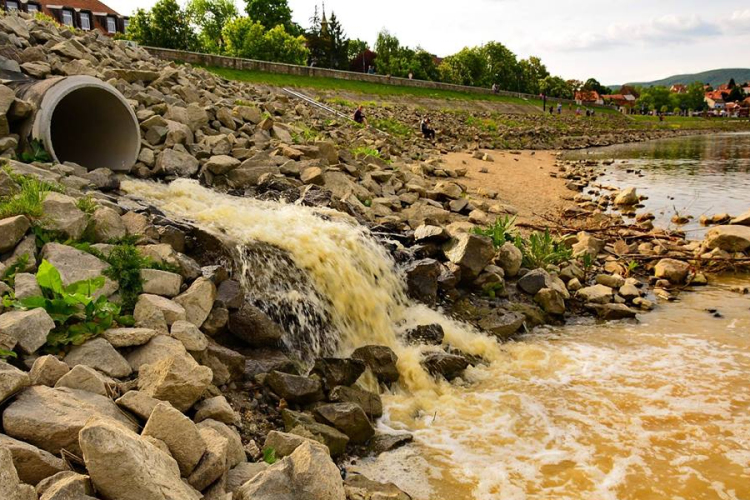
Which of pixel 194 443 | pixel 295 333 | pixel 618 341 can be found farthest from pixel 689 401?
pixel 194 443

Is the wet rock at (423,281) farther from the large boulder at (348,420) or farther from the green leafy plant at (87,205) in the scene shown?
the green leafy plant at (87,205)

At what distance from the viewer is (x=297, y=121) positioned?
786 inches

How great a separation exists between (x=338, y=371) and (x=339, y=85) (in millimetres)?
41885

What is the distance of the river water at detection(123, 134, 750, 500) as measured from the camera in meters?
5.62

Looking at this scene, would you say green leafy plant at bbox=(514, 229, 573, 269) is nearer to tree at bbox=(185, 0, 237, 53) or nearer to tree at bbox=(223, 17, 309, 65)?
tree at bbox=(223, 17, 309, 65)

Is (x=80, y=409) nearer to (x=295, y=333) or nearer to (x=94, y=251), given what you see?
(x=94, y=251)

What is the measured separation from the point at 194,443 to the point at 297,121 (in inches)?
682

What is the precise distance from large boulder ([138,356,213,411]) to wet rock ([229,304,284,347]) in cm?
211

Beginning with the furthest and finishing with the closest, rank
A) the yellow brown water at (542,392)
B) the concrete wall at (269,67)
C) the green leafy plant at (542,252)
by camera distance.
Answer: the concrete wall at (269,67) → the green leafy plant at (542,252) → the yellow brown water at (542,392)

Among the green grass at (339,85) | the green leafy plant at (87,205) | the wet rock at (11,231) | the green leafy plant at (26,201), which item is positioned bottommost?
the wet rock at (11,231)

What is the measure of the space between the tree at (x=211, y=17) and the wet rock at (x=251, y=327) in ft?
263

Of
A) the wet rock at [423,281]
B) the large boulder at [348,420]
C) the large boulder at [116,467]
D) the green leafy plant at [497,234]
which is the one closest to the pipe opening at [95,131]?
the wet rock at [423,281]

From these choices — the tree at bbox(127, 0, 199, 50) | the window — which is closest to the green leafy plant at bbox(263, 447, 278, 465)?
the tree at bbox(127, 0, 199, 50)

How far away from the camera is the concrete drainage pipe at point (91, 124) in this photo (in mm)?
9969
